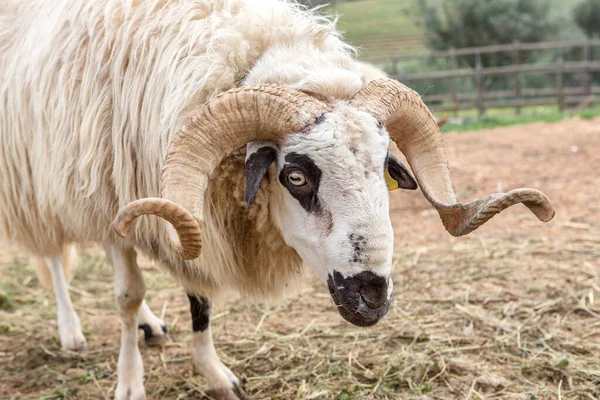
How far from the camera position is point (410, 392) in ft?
11.2

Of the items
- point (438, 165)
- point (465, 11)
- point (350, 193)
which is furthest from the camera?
point (465, 11)

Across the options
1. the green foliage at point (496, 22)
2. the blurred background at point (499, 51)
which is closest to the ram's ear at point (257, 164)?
the blurred background at point (499, 51)

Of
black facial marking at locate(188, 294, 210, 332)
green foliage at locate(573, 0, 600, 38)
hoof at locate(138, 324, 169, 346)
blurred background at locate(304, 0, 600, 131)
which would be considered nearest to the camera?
black facial marking at locate(188, 294, 210, 332)

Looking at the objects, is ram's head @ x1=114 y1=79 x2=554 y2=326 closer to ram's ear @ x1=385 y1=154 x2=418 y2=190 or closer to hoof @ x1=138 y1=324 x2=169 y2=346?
ram's ear @ x1=385 y1=154 x2=418 y2=190

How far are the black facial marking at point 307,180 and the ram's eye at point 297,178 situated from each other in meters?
0.01

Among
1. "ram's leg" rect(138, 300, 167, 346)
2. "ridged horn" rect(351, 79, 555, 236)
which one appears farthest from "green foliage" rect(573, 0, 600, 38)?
"ridged horn" rect(351, 79, 555, 236)

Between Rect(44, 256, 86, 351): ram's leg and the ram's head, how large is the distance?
2.20m

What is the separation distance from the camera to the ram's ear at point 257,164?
2709mm

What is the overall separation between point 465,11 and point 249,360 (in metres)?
32.4

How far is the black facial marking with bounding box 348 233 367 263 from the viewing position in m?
2.54

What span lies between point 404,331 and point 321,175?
1895mm

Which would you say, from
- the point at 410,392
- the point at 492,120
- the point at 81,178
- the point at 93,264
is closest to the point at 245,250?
the point at 81,178

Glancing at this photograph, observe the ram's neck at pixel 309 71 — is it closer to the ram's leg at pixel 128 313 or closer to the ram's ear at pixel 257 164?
the ram's ear at pixel 257 164

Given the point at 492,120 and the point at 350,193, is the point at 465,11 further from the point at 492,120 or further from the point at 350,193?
the point at 350,193
